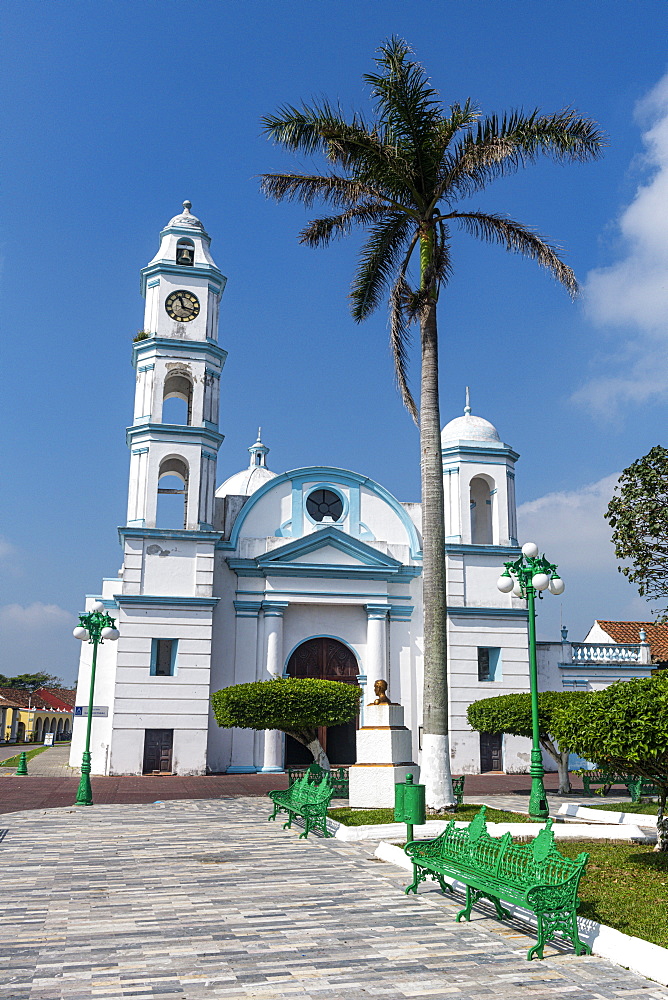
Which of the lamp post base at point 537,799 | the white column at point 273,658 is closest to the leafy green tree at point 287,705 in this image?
the lamp post base at point 537,799

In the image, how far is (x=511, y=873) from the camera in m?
7.57

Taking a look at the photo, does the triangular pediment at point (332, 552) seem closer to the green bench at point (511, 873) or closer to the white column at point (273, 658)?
the white column at point (273, 658)

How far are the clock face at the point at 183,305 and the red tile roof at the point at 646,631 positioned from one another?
74.7ft

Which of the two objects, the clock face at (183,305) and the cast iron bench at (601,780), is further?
the clock face at (183,305)

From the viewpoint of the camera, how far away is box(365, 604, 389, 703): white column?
89.5 feet

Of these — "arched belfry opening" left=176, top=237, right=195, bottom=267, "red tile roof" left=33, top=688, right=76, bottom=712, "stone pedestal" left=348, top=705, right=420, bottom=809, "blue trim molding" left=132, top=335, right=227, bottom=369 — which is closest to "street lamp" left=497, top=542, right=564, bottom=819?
"stone pedestal" left=348, top=705, right=420, bottom=809

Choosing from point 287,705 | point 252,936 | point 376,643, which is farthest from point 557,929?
point 376,643

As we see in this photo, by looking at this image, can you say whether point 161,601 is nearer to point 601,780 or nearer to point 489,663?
point 489,663

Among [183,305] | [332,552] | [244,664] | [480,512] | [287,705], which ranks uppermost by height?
[183,305]

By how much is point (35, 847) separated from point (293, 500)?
1732cm

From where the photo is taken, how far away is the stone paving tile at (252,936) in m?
5.90

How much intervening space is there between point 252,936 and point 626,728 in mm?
4369

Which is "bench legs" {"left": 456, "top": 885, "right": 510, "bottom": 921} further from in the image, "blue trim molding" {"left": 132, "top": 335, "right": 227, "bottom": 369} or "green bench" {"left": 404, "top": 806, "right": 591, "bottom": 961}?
"blue trim molding" {"left": 132, "top": 335, "right": 227, "bottom": 369}

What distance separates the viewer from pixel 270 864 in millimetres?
10688
